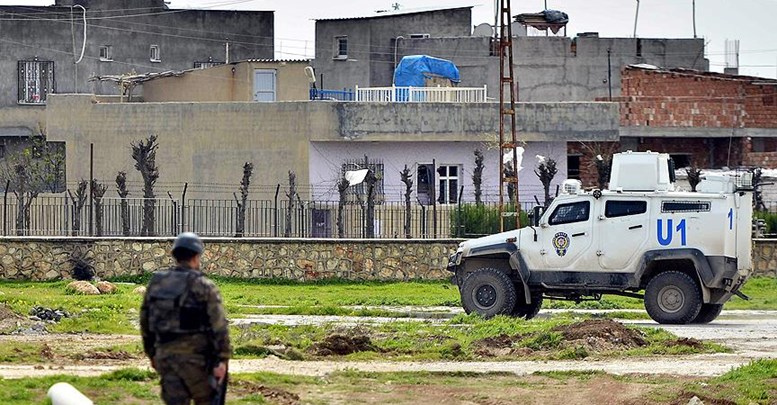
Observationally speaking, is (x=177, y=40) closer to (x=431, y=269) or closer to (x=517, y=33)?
(x=517, y=33)

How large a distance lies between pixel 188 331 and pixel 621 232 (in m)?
17.6

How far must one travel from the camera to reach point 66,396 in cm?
1571

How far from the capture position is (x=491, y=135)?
179 ft

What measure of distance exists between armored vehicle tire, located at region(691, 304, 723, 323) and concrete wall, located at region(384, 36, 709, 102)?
37669 millimetres

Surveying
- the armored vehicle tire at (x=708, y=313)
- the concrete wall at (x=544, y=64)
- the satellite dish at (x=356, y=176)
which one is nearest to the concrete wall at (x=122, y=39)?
the concrete wall at (x=544, y=64)

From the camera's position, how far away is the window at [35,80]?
7038 centimetres

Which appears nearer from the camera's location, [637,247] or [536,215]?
[637,247]

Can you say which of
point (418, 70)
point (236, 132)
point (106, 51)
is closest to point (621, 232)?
point (236, 132)

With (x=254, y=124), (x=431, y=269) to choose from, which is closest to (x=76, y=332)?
(x=431, y=269)

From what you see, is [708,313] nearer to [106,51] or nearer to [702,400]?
[702,400]

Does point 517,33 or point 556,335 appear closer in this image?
point 556,335

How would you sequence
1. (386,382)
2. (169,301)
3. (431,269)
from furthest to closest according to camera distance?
(431,269), (386,382), (169,301)

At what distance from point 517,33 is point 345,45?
25.0 ft

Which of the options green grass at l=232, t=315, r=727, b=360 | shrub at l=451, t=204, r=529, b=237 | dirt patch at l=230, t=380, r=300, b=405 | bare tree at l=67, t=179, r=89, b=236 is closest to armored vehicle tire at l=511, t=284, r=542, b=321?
green grass at l=232, t=315, r=727, b=360
